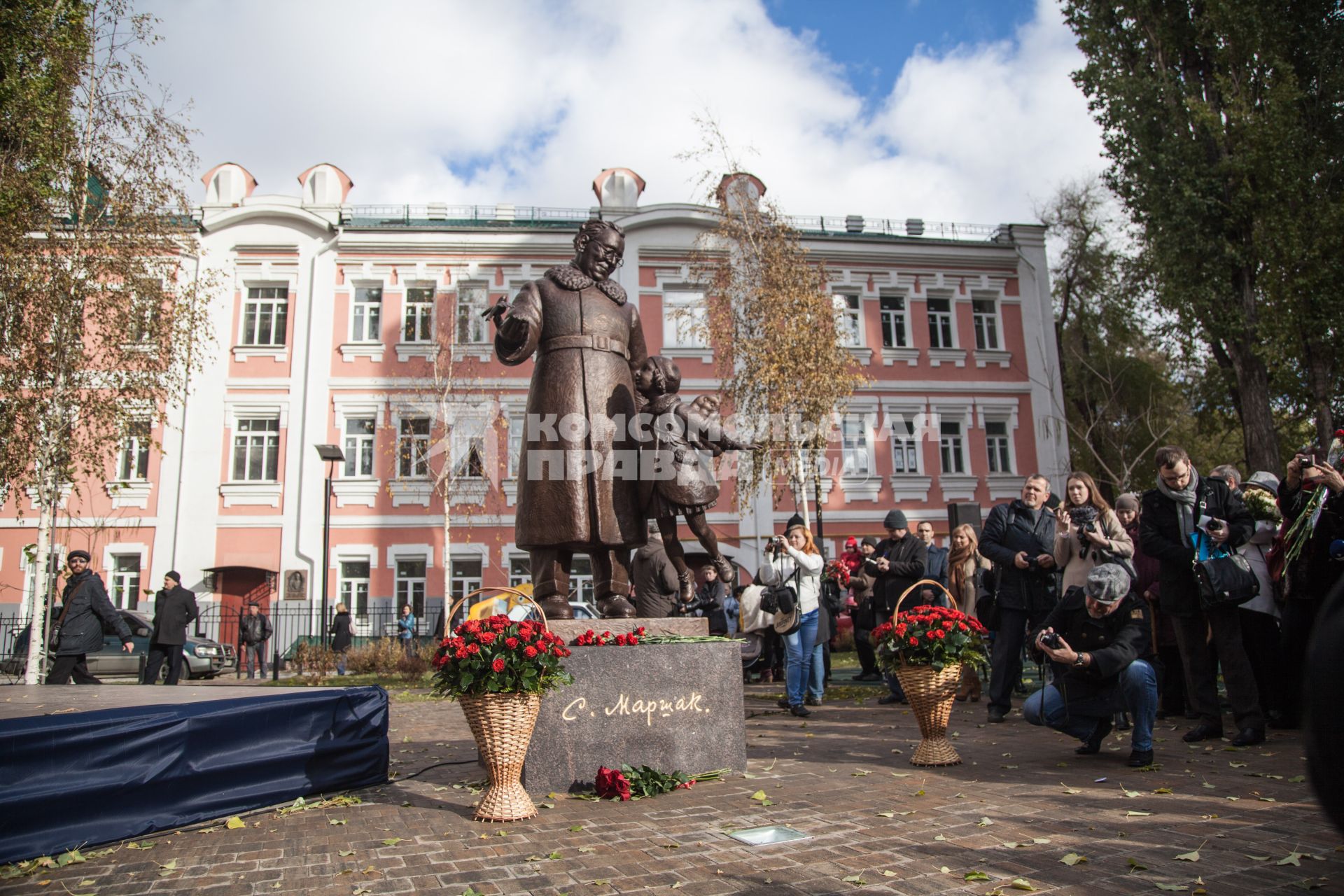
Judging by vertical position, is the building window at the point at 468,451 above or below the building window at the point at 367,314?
below

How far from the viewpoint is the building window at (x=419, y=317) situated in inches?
986

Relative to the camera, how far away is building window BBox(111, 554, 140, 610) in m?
22.5

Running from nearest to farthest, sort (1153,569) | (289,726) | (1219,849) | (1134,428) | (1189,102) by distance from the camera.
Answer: (1219,849) → (289,726) → (1153,569) → (1189,102) → (1134,428)

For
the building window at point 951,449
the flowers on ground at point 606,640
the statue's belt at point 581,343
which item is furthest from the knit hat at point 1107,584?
the building window at point 951,449

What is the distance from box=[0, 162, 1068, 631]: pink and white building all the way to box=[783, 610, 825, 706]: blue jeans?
14065 millimetres

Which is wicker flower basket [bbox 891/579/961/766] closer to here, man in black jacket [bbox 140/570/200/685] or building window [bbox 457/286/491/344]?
man in black jacket [bbox 140/570/200/685]

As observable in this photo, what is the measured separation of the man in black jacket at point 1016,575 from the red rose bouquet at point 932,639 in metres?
2.09

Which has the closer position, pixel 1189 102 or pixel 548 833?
pixel 548 833

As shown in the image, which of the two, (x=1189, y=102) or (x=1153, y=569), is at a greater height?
(x=1189, y=102)

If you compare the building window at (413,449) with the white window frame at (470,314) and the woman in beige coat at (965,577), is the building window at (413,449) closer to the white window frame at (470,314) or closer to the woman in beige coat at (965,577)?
the white window frame at (470,314)

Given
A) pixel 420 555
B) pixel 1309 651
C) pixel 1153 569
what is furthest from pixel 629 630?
pixel 420 555

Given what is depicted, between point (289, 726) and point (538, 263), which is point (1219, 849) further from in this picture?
point (538, 263)

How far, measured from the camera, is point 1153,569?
7.83 m

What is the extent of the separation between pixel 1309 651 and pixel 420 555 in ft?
78.3
